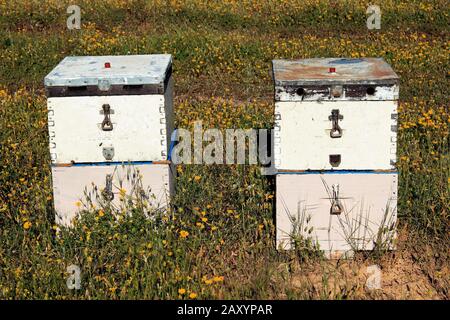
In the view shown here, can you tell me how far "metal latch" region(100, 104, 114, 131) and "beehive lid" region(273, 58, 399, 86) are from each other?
53.6 inches

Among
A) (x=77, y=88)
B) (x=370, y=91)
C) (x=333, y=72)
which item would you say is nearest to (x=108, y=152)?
(x=77, y=88)

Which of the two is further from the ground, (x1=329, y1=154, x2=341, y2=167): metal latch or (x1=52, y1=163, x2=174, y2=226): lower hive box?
(x1=329, y1=154, x2=341, y2=167): metal latch

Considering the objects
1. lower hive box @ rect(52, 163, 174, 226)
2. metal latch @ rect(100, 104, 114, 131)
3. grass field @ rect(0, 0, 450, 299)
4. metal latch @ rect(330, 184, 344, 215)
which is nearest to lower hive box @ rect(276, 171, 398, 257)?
metal latch @ rect(330, 184, 344, 215)

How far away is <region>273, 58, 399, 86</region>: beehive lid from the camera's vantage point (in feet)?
18.6

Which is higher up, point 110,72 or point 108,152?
point 110,72

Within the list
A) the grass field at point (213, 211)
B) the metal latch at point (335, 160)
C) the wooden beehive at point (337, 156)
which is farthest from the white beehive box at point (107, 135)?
the metal latch at point (335, 160)

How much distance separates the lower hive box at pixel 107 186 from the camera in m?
6.06

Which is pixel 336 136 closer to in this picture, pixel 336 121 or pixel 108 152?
pixel 336 121

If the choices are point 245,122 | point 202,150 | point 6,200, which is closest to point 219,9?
point 245,122

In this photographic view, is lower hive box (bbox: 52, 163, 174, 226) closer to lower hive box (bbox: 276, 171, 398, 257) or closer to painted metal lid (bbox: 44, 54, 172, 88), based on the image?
painted metal lid (bbox: 44, 54, 172, 88)

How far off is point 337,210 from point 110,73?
216cm

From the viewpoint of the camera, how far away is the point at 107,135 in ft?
19.7

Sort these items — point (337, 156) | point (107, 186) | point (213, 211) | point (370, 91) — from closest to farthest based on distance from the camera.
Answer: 1. point (370, 91)
2. point (337, 156)
3. point (107, 186)
4. point (213, 211)

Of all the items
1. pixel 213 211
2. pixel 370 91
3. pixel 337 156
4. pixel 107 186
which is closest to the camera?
Result: pixel 370 91
